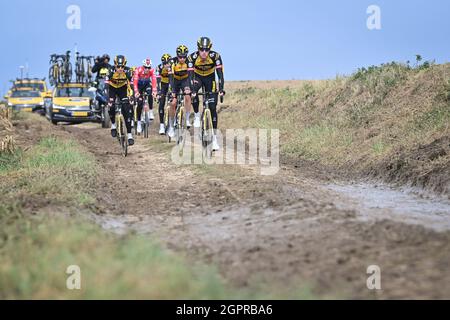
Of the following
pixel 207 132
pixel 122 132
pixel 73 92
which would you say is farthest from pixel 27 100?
pixel 207 132

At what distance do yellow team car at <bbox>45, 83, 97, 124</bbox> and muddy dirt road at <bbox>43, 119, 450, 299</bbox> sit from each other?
19334mm

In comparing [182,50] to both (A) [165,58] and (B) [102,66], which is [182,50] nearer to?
(A) [165,58]

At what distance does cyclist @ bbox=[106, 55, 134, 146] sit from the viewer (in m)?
17.6

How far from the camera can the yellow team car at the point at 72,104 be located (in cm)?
3331

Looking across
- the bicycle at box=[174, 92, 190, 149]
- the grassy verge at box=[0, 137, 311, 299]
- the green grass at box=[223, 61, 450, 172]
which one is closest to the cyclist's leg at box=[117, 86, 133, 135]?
the bicycle at box=[174, 92, 190, 149]

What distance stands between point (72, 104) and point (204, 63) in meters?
18.0

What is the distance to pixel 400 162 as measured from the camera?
549 inches

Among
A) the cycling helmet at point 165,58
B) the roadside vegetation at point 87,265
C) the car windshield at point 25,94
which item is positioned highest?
the cycling helmet at point 165,58

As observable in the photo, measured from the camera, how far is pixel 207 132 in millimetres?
16719

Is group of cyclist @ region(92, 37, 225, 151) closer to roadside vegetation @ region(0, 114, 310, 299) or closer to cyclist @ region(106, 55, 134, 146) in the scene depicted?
cyclist @ region(106, 55, 134, 146)

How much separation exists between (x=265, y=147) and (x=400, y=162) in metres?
9.02

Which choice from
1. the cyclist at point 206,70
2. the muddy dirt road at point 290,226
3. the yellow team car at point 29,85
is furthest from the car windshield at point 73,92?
the muddy dirt road at point 290,226

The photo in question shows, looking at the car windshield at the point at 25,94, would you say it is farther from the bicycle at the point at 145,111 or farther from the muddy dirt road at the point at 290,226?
the muddy dirt road at the point at 290,226
